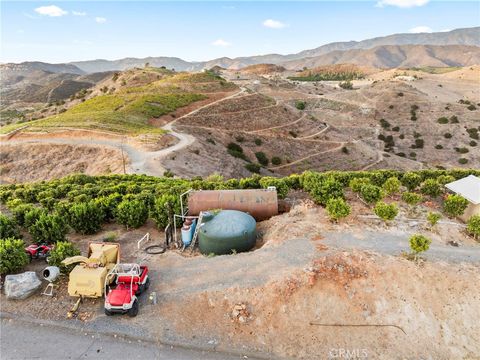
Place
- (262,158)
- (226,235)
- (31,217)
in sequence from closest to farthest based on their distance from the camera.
→ 1. (226,235)
2. (31,217)
3. (262,158)

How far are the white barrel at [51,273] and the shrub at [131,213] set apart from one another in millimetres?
6936

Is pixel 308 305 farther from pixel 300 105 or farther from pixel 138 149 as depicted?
pixel 300 105

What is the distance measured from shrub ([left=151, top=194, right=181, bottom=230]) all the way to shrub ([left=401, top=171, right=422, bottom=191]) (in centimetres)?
2175

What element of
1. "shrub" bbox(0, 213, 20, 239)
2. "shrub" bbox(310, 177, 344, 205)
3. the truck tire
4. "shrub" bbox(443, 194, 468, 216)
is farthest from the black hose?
"shrub" bbox(443, 194, 468, 216)

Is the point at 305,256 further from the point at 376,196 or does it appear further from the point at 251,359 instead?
the point at 376,196

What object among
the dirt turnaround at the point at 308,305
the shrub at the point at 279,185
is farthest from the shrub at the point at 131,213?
the shrub at the point at 279,185

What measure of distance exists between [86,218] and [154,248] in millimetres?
6007

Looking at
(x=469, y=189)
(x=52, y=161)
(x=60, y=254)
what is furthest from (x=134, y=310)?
(x=52, y=161)

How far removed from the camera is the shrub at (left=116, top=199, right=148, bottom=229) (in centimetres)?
2364

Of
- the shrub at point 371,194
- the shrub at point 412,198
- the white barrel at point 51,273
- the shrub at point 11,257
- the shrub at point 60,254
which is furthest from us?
the shrub at point 371,194

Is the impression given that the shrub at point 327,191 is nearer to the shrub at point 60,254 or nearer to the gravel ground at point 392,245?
the gravel ground at point 392,245

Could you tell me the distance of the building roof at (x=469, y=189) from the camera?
24427 millimetres

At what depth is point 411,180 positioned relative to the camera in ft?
102

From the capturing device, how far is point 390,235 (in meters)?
21.0
